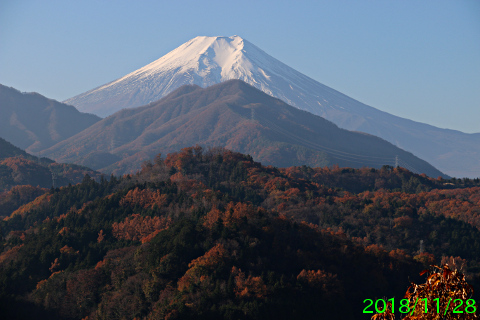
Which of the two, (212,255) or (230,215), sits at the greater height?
(230,215)

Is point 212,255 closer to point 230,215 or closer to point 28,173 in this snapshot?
point 230,215

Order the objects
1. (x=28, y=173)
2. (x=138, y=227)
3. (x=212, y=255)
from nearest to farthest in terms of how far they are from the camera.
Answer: (x=212, y=255) < (x=138, y=227) < (x=28, y=173)

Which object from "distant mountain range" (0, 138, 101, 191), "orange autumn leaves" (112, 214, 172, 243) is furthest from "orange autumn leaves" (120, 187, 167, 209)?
"distant mountain range" (0, 138, 101, 191)

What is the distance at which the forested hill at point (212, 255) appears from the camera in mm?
46719

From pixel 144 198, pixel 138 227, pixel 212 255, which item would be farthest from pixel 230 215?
pixel 144 198

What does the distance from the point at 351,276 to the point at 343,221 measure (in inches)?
1174

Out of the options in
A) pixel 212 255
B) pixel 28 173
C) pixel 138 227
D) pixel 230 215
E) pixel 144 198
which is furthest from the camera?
pixel 28 173

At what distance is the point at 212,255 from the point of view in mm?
51531

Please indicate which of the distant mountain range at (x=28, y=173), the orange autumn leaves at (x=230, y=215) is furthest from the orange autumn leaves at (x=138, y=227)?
the distant mountain range at (x=28, y=173)

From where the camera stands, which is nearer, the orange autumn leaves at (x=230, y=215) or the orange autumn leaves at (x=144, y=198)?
the orange autumn leaves at (x=230, y=215)

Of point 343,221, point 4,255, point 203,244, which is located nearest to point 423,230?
point 343,221

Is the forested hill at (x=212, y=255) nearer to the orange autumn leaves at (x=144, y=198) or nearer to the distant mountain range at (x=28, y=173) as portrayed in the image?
the orange autumn leaves at (x=144, y=198)

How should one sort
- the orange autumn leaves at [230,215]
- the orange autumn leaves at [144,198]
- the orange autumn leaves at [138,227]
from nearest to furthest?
the orange autumn leaves at [230,215] → the orange autumn leaves at [138,227] → the orange autumn leaves at [144,198]

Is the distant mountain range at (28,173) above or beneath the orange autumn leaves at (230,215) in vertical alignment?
beneath
